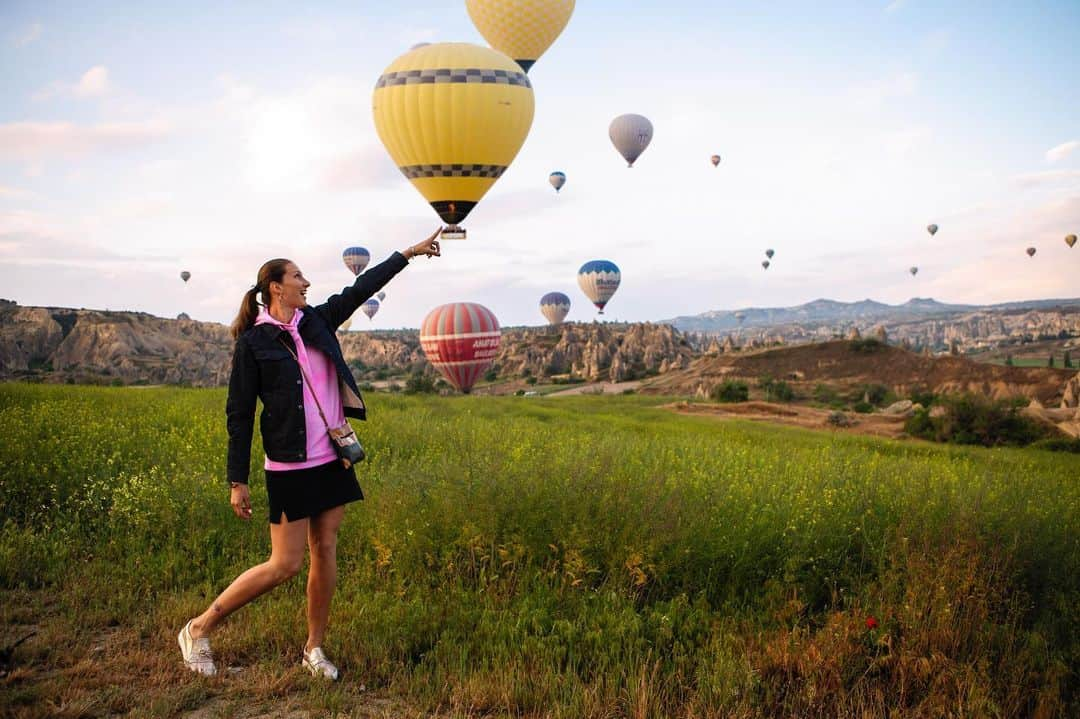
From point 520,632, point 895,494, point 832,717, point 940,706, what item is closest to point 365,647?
point 520,632

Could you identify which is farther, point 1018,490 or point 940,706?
point 1018,490

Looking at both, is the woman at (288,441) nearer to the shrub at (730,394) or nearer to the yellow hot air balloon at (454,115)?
the yellow hot air balloon at (454,115)

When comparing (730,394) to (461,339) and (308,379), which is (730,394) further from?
(308,379)

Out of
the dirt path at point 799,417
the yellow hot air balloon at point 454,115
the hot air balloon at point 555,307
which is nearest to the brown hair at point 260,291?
the yellow hot air balloon at point 454,115

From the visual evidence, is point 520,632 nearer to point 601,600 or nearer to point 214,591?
point 601,600

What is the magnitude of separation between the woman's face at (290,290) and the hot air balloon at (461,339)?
2754 centimetres

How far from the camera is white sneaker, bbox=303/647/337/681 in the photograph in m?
4.84

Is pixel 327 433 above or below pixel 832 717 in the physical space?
above

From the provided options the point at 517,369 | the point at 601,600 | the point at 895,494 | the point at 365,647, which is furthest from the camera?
the point at 517,369

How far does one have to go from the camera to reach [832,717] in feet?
15.1

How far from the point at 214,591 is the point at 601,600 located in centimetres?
307

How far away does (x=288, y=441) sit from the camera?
4684 mm

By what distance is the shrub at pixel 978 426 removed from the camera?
26.4 metres

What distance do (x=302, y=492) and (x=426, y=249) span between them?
2048mm
